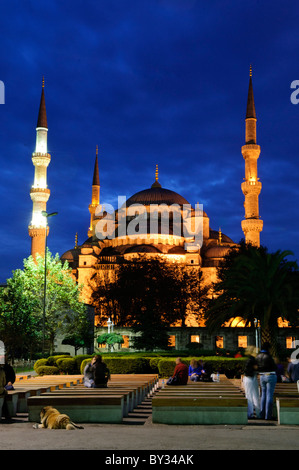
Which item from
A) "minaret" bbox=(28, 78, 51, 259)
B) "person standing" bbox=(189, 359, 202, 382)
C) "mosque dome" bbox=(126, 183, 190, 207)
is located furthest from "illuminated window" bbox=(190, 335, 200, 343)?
"mosque dome" bbox=(126, 183, 190, 207)

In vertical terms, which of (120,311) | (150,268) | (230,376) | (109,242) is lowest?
(230,376)

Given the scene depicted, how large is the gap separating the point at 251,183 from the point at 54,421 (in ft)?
202

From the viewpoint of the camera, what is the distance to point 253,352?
12578mm

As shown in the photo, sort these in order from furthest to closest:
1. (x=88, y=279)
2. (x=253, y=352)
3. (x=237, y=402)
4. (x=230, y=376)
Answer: (x=88, y=279)
(x=230, y=376)
(x=253, y=352)
(x=237, y=402)

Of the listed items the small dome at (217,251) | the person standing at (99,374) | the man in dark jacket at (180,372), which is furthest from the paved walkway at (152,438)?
the small dome at (217,251)

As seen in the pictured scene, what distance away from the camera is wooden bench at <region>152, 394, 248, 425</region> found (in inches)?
438

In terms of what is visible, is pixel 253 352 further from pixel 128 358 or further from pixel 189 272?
pixel 189 272

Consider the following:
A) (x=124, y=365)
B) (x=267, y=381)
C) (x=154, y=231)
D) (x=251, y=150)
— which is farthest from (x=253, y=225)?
(x=267, y=381)

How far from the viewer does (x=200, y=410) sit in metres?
11.2

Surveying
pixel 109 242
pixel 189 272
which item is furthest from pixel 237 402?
pixel 109 242

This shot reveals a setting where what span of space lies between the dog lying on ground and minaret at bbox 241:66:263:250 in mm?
60167

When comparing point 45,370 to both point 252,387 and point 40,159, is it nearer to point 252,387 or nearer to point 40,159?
point 252,387

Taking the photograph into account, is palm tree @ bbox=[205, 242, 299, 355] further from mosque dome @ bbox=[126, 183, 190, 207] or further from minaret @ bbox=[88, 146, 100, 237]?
minaret @ bbox=[88, 146, 100, 237]
